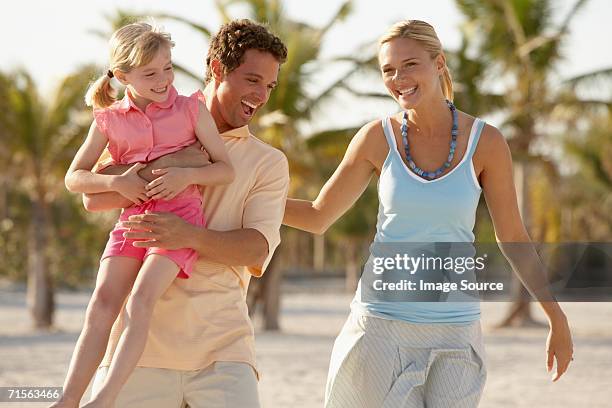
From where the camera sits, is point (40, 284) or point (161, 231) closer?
point (161, 231)

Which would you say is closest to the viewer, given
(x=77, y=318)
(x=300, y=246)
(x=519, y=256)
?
(x=519, y=256)

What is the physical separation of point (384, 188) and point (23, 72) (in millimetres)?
20050

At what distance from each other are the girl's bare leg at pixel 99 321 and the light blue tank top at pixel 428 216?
79 centimetres

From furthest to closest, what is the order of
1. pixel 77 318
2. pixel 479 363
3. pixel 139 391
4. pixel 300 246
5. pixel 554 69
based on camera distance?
pixel 300 246
pixel 77 318
pixel 554 69
pixel 479 363
pixel 139 391

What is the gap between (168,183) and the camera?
3.27 meters

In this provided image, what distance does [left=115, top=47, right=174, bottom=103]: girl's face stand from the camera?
11.0ft

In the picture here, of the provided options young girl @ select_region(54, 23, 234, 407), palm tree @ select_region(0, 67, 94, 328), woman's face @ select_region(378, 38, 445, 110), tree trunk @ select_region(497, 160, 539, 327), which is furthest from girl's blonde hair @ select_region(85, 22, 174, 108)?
tree trunk @ select_region(497, 160, 539, 327)

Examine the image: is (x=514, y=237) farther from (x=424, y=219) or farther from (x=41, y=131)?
(x=41, y=131)

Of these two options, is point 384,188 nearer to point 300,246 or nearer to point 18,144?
point 18,144

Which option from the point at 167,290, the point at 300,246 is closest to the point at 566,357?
the point at 167,290

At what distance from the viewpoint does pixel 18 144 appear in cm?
2245

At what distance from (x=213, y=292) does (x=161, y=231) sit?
9.8 inches

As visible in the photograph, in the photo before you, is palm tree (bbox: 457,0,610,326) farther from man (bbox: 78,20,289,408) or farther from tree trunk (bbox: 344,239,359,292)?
tree trunk (bbox: 344,239,359,292)

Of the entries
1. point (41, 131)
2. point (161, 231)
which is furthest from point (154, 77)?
point (41, 131)
